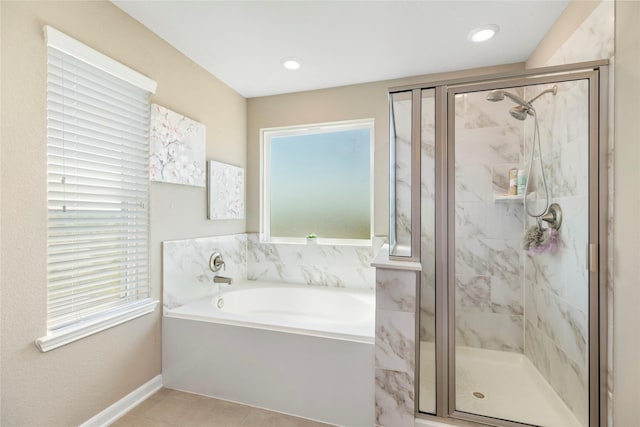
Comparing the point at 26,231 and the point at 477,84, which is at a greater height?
the point at 477,84

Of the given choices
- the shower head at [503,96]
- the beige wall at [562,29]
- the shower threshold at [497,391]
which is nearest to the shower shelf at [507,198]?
the shower head at [503,96]

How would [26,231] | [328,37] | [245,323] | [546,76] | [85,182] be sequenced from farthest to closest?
1. [328,37]
2. [245,323]
3. [85,182]
4. [546,76]
5. [26,231]

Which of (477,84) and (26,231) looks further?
(477,84)

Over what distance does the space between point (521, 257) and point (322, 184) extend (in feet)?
6.08

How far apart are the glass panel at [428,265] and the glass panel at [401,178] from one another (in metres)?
0.08

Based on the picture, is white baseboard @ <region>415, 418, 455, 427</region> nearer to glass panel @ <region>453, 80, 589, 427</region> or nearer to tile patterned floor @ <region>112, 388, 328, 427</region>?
glass panel @ <region>453, 80, 589, 427</region>

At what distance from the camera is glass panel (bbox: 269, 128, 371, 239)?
9.56 feet

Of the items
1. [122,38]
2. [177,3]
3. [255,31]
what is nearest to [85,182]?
[122,38]

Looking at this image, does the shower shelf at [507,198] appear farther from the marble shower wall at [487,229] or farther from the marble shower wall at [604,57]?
the marble shower wall at [604,57]

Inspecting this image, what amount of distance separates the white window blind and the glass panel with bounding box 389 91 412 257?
1.64 metres

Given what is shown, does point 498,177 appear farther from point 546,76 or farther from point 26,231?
point 26,231

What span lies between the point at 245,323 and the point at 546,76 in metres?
2.22

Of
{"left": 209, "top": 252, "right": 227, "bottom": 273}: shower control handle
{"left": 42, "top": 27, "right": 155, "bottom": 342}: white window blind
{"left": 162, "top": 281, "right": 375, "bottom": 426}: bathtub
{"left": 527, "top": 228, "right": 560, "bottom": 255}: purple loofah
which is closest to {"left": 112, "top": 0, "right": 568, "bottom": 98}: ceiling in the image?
{"left": 42, "top": 27, "right": 155, "bottom": 342}: white window blind

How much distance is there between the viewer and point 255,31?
77.7 inches
